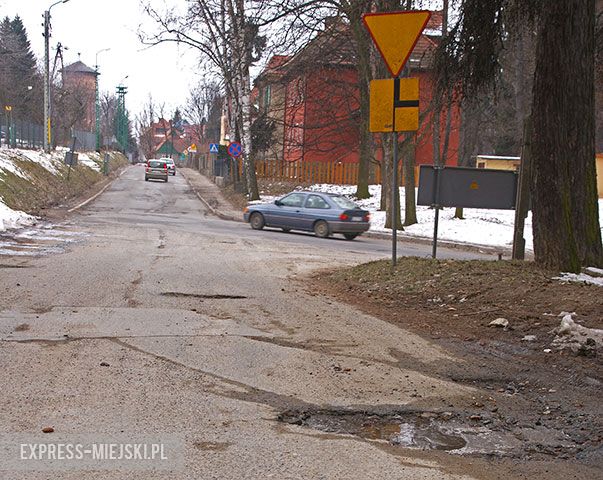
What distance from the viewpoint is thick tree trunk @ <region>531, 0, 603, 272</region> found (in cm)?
977

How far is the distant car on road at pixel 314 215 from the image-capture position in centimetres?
2425

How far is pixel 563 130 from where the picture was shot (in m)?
9.80

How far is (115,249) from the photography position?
16.1 meters

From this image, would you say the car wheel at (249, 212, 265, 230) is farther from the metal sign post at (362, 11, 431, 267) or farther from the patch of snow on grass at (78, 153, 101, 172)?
the patch of snow on grass at (78, 153, 101, 172)

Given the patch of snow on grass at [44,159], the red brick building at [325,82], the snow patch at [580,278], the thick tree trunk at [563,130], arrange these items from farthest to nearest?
the patch of snow on grass at [44,159], the red brick building at [325,82], the thick tree trunk at [563,130], the snow patch at [580,278]

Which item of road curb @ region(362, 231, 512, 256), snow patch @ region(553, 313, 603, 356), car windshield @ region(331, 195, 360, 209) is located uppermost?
car windshield @ region(331, 195, 360, 209)

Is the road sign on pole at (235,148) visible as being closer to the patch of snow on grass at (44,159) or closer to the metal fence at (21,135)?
the patch of snow on grass at (44,159)

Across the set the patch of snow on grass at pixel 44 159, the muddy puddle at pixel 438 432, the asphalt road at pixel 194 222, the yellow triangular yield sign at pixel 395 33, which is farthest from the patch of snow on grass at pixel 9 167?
the muddy puddle at pixel 438 432

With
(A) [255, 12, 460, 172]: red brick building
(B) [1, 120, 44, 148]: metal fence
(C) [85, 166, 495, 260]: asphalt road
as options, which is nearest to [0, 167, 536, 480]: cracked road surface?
(A) [255, 12, 460, 172]: red brick building

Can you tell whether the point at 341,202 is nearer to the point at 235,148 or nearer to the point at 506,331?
the point at 235,148

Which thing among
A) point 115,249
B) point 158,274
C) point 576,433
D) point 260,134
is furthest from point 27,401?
point 260,134

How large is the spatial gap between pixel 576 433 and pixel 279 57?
18.7m

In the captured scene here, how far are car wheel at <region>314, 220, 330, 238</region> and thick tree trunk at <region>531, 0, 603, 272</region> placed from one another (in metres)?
14.6

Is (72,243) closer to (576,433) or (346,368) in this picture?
(346,368)
